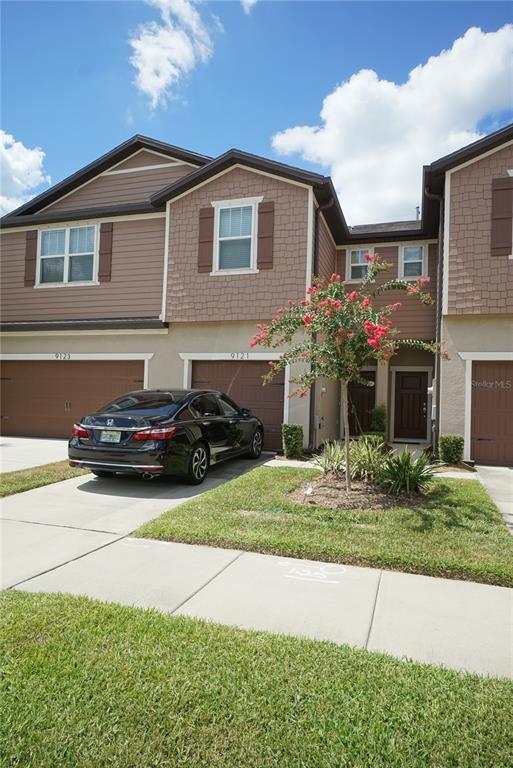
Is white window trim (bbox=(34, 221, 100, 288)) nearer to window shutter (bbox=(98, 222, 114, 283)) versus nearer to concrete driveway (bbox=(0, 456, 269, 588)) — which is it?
window shutter (bbox=(98, 222, 114, 283))

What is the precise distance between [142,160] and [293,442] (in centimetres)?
988

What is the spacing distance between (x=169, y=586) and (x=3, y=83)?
9639mm

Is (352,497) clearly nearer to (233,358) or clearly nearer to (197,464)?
(197,464)

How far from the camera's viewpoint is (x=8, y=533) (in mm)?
4812

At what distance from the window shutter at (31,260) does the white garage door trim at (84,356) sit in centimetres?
210

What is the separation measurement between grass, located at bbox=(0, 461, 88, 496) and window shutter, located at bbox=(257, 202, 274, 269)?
246 inches

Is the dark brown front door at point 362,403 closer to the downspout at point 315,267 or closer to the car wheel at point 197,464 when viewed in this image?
the downspout at point 315,267

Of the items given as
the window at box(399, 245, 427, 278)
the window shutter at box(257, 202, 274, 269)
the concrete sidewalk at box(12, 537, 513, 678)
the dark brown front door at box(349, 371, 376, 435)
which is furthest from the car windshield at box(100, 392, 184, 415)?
the dark brown front door at box(349, 371, 376, 435)

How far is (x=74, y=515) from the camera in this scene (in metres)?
5.54

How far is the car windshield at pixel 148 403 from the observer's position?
719 centimetres

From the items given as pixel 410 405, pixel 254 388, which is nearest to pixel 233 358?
pixel 254 388

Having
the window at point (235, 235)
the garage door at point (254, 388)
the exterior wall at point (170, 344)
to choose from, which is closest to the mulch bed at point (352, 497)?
the exterior wall at point (170, 344)

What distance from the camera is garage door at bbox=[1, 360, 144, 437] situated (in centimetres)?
1245

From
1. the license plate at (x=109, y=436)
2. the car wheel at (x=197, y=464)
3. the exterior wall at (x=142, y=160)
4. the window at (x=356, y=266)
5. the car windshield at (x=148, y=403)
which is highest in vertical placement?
the exterior wall at (x=142, y=160)
